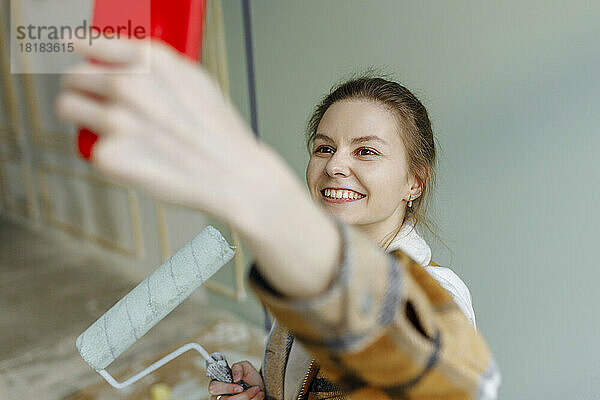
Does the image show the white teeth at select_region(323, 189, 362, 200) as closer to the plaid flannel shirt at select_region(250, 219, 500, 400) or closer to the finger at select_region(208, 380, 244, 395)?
the finger at select_region(208, 380, 244, 395)

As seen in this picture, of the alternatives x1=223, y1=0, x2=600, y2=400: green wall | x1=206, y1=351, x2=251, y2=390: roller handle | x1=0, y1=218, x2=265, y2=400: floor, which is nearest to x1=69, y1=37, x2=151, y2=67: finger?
x1=206, y1=351, x2=251, y2=390: roller handle

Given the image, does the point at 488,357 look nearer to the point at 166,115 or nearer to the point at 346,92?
the point at 166,115

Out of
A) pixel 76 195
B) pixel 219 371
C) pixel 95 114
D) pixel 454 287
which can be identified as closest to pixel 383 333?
pixel 95 114

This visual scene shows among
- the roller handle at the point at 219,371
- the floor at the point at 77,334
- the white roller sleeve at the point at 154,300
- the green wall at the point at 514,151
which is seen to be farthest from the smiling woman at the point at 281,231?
the floor at the point at 77,334

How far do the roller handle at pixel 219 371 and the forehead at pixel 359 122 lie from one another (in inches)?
18.0

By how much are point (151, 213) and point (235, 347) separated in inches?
33.1

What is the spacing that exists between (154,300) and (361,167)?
0.41 metres

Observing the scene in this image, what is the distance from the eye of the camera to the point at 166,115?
30 centimetres

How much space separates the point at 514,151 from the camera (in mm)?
1440

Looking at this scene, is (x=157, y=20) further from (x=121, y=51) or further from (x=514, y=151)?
(x=514, y=151)

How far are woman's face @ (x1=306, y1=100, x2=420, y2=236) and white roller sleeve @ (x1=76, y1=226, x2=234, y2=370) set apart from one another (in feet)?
0.76

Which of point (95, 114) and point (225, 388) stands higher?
point (95, 114)

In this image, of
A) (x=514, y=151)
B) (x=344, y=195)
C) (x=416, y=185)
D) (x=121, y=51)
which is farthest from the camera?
(x=514, y=151)

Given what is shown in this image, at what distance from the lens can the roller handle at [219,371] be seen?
3.33ft
